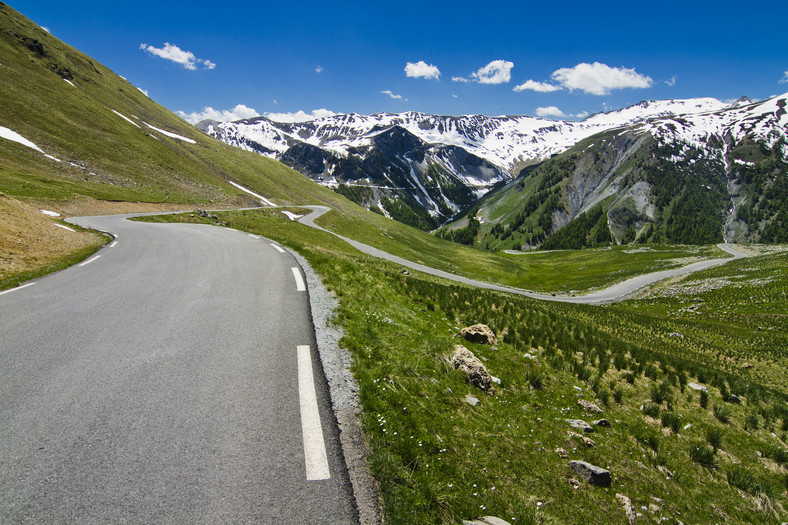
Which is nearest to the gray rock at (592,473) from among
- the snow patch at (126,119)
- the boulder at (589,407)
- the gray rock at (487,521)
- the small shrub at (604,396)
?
the gray rock at (487,521)

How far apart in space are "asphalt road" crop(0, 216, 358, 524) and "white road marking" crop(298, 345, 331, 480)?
0.07ft

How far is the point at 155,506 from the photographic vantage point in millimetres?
3570

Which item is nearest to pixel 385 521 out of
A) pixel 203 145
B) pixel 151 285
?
pixel 151 285

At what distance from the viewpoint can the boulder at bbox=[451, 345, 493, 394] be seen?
778 cm

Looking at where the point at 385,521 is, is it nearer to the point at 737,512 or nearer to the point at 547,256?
the point at 737,512

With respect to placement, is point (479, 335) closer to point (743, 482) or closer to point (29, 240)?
point (743, 482)

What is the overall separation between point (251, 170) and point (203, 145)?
20.4m

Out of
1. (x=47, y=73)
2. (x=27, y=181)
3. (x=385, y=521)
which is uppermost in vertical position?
(x=47, y=73)

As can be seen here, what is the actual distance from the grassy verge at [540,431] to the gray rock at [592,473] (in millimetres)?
125

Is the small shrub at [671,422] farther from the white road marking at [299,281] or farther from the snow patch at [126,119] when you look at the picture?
the snow patch at [126,119]

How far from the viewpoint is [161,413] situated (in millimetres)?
5113

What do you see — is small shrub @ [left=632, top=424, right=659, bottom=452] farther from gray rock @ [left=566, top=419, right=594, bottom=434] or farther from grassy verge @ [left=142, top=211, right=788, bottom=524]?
gray rock @ [left=566, top=419, right=594, bottom=434]

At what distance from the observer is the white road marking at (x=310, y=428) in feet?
13.8

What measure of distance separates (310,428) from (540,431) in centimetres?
469
